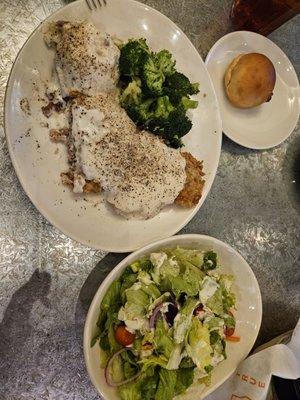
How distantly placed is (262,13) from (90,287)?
59.9 inches

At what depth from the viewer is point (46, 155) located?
1.75m

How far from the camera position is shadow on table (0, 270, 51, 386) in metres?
1.87

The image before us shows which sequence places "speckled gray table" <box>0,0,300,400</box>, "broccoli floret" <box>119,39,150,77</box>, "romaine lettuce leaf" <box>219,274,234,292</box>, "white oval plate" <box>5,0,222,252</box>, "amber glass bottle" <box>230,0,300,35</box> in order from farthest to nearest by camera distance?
"amber glass bottle" <box>230,0,300,35</box>, "romaine lettuce leaf" <box>219,274,234,292</box>, "speckled gray table" <box>0,0,300,400</box>, "broccoli floret" <box>119,39,150,77</box>, "white oval plate" <box>5,0,222,252</box>

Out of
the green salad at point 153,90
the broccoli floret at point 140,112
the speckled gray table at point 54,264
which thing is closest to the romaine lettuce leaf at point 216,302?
the speckled gray table at point 54,264

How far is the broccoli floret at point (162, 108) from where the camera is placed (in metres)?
1.83

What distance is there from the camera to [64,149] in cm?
179

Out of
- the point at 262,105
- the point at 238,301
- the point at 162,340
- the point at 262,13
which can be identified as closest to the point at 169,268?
the point at 162,340

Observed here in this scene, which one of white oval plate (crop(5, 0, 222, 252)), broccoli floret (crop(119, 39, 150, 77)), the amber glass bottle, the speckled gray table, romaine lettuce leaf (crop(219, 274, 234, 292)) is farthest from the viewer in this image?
the amber glass bottle

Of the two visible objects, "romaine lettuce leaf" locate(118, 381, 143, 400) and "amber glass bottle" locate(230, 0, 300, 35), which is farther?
"amber glass bottle" locate(230, 0, 300, 35)

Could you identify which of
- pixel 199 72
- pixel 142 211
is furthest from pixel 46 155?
pixel 199 72

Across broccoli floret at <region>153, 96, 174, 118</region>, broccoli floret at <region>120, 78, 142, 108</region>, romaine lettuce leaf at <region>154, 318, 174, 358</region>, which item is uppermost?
broccoli floret at <region>120, 78, 142, 108</region>

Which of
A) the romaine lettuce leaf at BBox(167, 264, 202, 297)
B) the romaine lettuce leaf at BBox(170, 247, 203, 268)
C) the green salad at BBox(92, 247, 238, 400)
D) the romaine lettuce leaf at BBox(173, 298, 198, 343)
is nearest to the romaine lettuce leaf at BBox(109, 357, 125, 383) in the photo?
the green salad at BBox(92, 247, 238, 400)

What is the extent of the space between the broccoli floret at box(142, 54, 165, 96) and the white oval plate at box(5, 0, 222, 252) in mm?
193

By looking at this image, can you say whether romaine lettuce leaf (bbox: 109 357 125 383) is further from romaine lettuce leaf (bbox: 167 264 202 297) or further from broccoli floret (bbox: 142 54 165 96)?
broccoli floret (bbox: 142 54 165 96)
